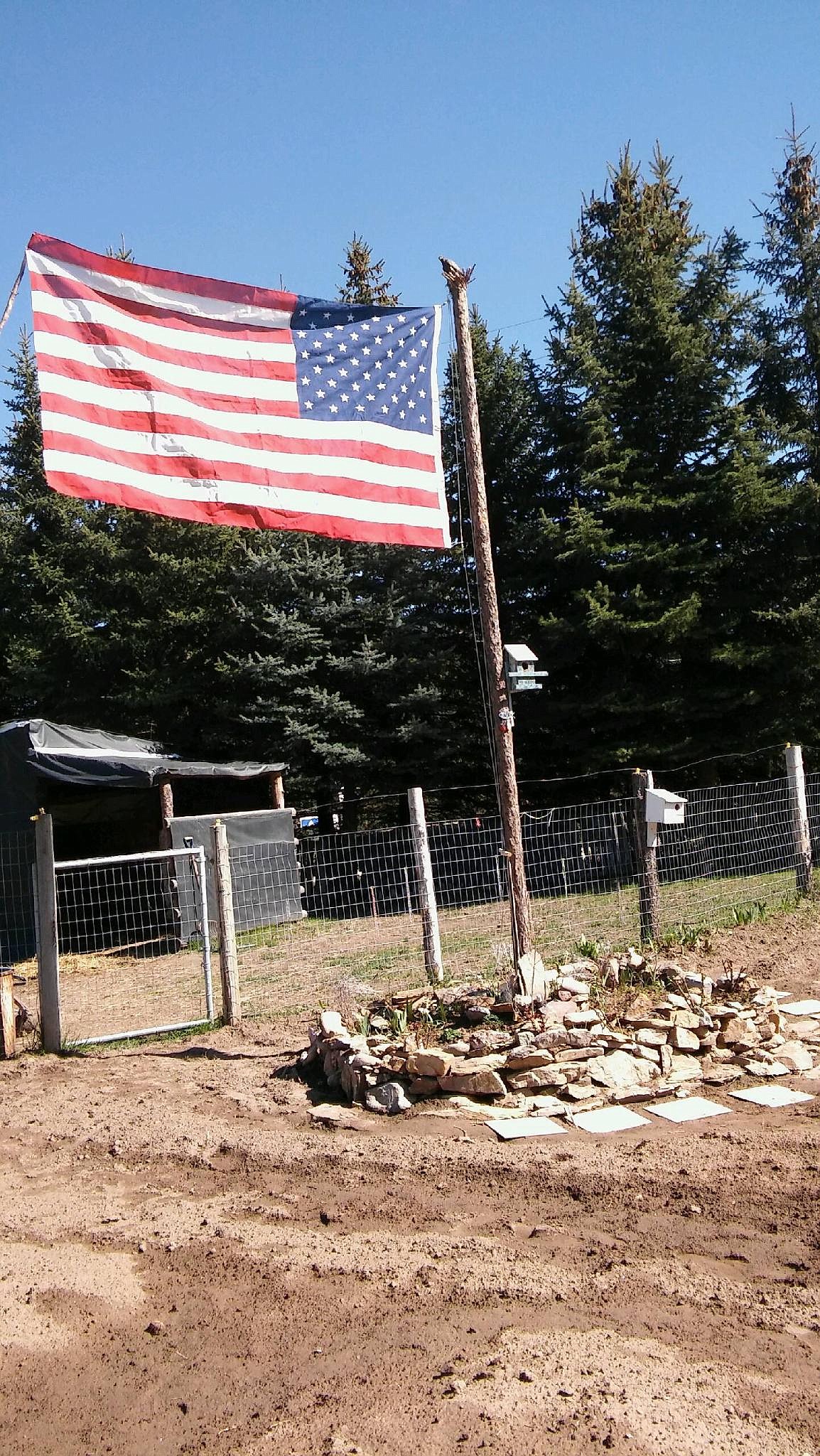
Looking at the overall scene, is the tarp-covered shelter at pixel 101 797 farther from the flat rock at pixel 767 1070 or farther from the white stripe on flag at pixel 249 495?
the flat rock at pixel 767 1070

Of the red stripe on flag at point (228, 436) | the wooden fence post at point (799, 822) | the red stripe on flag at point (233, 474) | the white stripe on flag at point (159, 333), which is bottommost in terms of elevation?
the wooden fence post at point (799, 822)

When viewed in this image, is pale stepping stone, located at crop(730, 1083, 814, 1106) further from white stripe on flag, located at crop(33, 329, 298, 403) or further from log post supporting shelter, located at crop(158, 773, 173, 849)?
log post supporting shelter, located at crop(158, 773, 173, 849)

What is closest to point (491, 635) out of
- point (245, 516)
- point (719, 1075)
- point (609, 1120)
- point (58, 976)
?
point (245, 516)

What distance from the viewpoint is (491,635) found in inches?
341

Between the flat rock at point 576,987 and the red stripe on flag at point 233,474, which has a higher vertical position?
the red stripe on flag at point 233,474

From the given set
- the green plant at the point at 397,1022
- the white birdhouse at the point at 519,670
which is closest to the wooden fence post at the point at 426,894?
the white birdhouse at the point at 519,670

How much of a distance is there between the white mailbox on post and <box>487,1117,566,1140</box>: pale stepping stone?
148 inches

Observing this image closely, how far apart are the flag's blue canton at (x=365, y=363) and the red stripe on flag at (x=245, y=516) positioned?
2.74 feet

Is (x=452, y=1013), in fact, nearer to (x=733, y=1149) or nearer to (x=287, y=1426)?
(x=733, y=1149)

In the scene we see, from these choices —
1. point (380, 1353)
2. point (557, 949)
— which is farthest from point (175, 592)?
point (380, 1353)

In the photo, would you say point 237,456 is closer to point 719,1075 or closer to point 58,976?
point 58,976

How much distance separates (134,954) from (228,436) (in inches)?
383

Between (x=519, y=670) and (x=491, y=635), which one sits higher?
(x=491, y=635)

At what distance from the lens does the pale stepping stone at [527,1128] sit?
5.89 m
